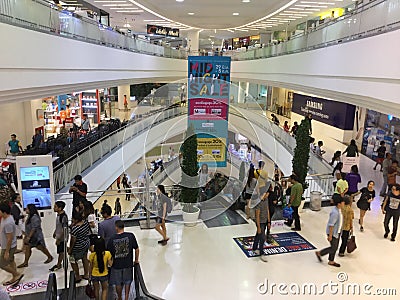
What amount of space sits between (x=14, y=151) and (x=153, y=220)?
645 cm

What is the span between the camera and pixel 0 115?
42.1 feet

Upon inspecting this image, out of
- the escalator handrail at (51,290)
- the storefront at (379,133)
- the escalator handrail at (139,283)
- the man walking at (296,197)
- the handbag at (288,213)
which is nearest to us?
the escalator handrail at (51,290)

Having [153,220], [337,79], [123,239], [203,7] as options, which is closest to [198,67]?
[337,79]

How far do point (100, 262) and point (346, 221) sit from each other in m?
4.59

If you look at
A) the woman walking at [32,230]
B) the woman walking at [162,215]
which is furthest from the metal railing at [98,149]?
the woman walking at [162,215]

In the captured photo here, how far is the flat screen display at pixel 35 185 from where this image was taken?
275 inches

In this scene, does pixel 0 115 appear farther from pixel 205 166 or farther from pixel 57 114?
pixel 205 166

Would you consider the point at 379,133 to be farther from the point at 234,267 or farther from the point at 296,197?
the point at 234,267

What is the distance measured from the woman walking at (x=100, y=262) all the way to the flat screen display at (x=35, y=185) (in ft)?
9.62

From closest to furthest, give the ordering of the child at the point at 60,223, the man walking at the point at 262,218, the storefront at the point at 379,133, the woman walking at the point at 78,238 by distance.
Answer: the woman walking at the point at 78,238
the child at the point at 60,223
the man walking at the point at 262,218
the storefront at the point at 379,133

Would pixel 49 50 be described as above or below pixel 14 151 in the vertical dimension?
above

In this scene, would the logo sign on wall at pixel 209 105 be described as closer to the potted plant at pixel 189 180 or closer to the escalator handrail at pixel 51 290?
the potted plant at pixel 189 180

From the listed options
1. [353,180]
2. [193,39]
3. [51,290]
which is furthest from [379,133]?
[193,39]

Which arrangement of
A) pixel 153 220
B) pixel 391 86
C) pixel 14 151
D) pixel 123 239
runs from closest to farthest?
pixel 123 239, pixel 391 86, pixel 153 220, pixel 14 151
